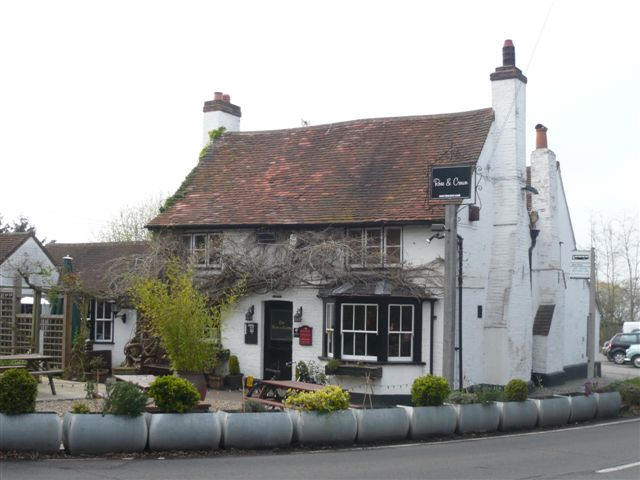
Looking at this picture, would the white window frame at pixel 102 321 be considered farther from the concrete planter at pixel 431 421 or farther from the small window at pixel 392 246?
the concrete planter at pixel 431 421

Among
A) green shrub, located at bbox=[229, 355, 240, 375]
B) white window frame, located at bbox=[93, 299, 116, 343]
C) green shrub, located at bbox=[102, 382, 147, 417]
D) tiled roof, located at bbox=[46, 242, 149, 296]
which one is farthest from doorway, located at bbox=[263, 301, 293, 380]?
green shrub, located at bbox=[102, 382, 147, 417]

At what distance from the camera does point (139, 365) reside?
2423 centimetres

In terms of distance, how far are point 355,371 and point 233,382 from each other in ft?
12.9

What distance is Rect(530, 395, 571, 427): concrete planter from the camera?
57.5 feet

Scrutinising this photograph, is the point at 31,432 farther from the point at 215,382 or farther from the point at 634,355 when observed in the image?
the point at 634,355

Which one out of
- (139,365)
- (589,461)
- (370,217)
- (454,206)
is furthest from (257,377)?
(589,461)

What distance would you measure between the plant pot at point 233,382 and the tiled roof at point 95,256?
6433mm

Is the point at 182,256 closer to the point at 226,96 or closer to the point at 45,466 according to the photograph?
the point at 226,96

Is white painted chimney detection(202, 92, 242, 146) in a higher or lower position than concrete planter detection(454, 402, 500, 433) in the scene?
higher

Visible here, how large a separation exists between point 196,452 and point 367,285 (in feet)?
29.9

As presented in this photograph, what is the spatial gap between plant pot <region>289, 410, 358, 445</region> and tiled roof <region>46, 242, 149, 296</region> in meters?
14.6

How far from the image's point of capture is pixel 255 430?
529 inches

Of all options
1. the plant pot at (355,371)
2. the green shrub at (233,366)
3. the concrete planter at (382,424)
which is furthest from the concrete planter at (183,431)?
the green shrub at (233,366)

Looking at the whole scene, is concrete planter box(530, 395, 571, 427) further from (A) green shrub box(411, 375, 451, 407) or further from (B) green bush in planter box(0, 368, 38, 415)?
(B) green bush in planter box(0, 368, 38, 415)
